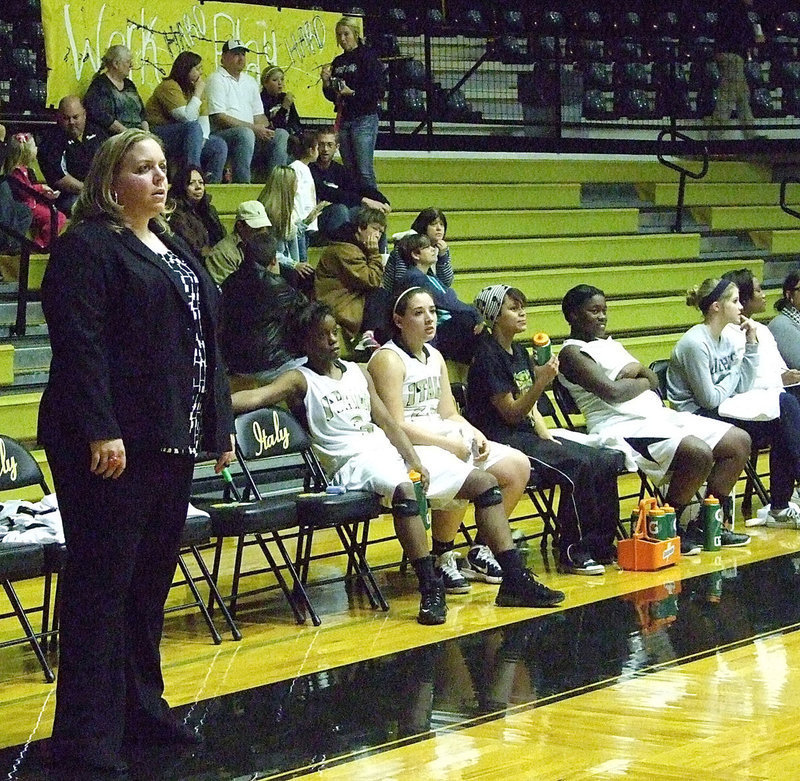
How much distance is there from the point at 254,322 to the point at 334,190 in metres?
2.18

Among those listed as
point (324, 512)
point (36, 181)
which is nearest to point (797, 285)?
point (324, 512)

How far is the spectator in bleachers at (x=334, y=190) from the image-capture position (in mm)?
8961

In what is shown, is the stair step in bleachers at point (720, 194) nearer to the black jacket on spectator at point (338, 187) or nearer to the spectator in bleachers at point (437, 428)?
the black jacket on spectator at point (338, 187)

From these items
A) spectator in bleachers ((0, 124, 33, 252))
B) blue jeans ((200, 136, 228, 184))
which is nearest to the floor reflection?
spectator in bleachers ((0, 124, 33, 252))

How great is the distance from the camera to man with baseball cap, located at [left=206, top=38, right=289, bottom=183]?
9336 millimetres

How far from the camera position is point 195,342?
3734 mm

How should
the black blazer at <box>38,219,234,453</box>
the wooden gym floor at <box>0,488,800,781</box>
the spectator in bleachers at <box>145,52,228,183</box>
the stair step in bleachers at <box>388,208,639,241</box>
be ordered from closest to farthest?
the black blazer at <box>38,219,234,453</box>
the wooden gym floor at <box>0,488,800,781</box>
the spectator in bleachers at <box>145,52,228,183</box>
the stair step in bleachers at <box>388,208,639,241</box>

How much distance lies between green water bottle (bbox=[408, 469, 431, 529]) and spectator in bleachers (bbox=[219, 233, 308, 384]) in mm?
1661

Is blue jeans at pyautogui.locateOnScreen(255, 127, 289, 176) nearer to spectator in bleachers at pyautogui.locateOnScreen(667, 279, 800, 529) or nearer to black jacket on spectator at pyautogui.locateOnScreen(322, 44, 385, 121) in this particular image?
black jacket on spectator at pyautogui.locateOnScreen(322, 44, 385, 121)

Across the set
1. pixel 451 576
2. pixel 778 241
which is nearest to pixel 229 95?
pixel 451 576

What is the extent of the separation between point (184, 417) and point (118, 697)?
0.69 metres

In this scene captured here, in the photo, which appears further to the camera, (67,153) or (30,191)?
(67,153)

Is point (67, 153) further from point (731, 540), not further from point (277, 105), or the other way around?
point (731, 540)

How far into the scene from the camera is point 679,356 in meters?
7.22
